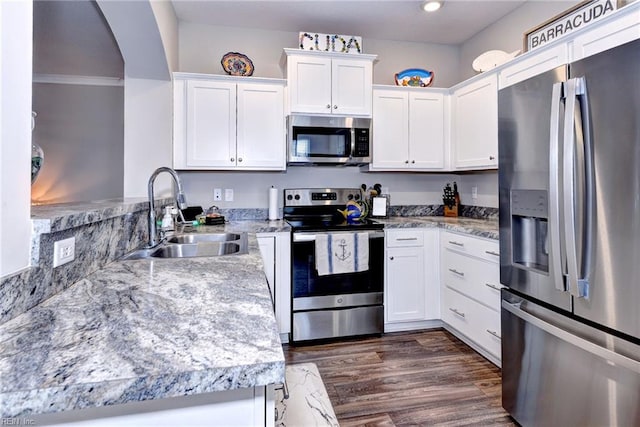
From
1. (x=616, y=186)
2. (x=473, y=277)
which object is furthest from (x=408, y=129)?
(x=616, y=186)

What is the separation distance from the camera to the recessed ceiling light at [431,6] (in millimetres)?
2646

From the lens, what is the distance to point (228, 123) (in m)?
2.77

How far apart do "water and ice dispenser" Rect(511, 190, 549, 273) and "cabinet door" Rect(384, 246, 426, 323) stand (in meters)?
1.15

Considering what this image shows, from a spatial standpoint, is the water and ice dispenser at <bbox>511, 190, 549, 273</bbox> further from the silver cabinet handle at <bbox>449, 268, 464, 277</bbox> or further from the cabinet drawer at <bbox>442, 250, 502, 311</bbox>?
the silver cabinet handle at <bbox>449, 268, 464, 277</bbox>

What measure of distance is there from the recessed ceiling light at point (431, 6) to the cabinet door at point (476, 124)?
0.67 metres

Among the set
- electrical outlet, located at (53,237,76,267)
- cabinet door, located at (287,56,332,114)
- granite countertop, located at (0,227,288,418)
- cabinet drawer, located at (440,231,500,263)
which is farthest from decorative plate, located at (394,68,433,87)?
electrical outlet, located at (53,237,76,267)

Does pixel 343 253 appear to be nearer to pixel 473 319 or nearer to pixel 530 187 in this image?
pixel 473 319

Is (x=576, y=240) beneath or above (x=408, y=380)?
above

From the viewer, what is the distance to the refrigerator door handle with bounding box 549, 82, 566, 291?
4.35 feet

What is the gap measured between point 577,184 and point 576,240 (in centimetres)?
21

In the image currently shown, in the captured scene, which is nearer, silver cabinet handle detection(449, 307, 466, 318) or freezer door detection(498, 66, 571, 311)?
freezer door detection(498, 66, 571, 311)

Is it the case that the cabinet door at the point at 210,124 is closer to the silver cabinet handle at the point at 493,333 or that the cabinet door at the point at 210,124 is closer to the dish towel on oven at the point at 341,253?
the dish towel on oven at the point at 341,253

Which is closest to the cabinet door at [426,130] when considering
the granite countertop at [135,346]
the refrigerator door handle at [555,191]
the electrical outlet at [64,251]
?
the refrigerator door handle at [555,191]

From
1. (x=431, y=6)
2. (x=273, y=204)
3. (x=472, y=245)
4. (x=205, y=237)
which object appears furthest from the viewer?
(x=273, y=204)
